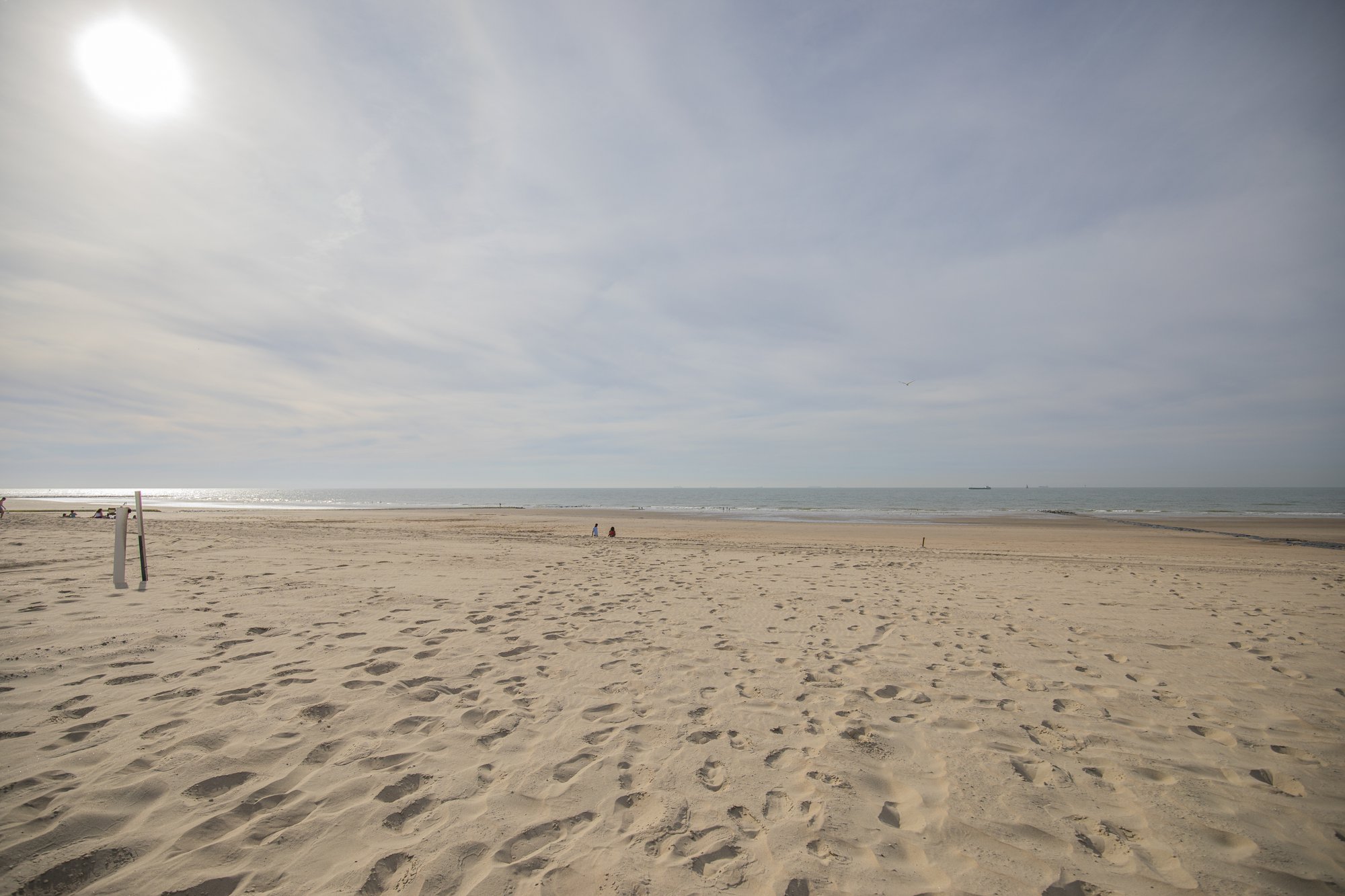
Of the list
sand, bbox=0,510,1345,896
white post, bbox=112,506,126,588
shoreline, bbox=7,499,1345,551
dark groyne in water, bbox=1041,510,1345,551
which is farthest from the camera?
shoreline, bbox=7,499,1345,551

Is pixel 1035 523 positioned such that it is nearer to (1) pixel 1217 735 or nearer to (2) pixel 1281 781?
(1) pixel 1217 735

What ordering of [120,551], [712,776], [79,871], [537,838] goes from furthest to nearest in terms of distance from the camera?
[120,551] < [712,776] < [537,838] < [79,871]

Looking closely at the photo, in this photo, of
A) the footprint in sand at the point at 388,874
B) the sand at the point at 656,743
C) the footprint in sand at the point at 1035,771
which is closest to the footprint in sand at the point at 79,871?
the sand at the point at 656,743

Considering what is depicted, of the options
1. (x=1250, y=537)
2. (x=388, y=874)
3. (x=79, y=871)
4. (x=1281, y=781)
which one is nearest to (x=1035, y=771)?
(x=1281, y=781)

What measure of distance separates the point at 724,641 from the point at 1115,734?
12.5 ft

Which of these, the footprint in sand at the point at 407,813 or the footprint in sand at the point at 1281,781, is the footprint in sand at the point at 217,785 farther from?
the footprint in sand at the point at 1281,781

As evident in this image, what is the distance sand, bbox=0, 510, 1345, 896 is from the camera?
276 cm

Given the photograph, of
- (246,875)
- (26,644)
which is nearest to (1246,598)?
(246,875)

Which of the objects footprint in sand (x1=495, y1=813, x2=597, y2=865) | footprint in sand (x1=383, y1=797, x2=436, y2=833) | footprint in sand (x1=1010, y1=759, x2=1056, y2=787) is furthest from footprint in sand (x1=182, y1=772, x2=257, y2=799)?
footprint in sand (x1=1010, y1=759, x2=1056, y2=787)

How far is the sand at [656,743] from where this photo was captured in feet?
9.04

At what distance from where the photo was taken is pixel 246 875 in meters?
2.60

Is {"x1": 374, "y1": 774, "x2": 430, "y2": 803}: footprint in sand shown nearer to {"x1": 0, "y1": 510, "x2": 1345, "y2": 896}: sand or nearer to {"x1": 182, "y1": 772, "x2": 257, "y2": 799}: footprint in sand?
{"x1": 0, "y1": 510, "x2": 1345, "y2": 896}: sand

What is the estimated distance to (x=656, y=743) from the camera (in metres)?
4.02

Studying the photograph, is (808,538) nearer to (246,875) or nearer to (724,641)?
(724,641)
